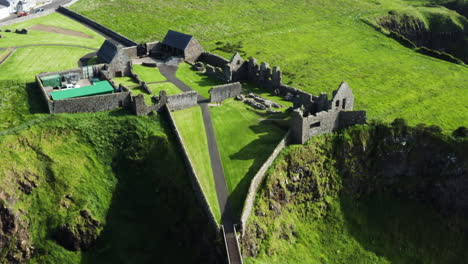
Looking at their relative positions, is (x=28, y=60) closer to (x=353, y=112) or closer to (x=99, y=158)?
(x=99, y=158)

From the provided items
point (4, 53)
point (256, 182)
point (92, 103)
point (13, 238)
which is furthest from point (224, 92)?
point (4, 53)

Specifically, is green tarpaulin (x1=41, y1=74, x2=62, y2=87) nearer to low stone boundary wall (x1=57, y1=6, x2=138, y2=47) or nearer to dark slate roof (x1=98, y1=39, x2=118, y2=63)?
dark slate roof (x1=98, y1=39, x2=118, y2=63)

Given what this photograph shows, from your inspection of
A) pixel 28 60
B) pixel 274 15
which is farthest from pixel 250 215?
pixel 274 15

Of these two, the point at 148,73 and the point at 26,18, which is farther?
the point at 26,18

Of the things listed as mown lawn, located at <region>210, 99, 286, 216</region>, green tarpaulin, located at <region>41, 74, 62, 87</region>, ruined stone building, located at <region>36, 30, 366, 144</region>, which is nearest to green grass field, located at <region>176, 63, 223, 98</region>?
ruined stone building, located at <region>36, 30, 366, 144</region>

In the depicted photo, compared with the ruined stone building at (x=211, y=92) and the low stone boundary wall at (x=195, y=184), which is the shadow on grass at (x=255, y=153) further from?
the ruined stone building at (x=211, y=92)

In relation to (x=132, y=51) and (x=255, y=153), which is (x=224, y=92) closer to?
(x=255, y=153)
